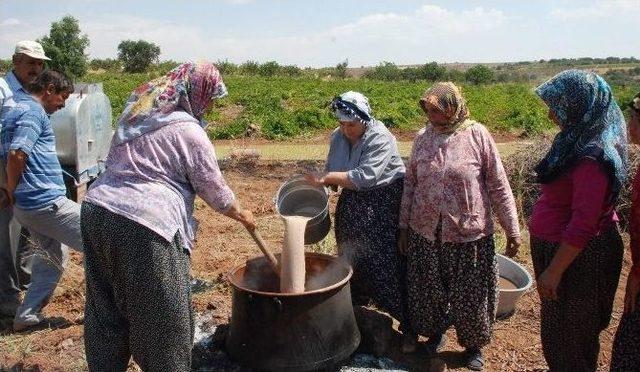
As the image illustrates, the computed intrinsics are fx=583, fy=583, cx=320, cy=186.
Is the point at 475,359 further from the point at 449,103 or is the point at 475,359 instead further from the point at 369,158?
the point at 449,103

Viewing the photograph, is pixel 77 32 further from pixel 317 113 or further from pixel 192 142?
pixel 192 142

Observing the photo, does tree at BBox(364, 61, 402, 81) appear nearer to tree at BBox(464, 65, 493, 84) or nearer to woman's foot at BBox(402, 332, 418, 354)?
tree at BBox(464, 65, 493, 84)

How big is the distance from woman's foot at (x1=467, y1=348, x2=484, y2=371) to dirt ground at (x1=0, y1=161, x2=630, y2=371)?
0.26 feet

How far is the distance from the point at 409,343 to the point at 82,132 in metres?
4.34

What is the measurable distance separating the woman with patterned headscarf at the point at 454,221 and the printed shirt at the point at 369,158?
181 millimetres

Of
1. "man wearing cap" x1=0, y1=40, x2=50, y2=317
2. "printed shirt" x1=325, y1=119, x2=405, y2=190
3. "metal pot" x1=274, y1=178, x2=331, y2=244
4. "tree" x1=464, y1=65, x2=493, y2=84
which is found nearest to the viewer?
"printed shirt" x1=325, y1=119, x2=405, y2=190

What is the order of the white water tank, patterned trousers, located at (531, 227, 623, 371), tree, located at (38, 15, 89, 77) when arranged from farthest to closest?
1. tree, located at (38, 15, 89, 77)
2. the white water tank
3. patterned trousers, located at (531, 227, 623, 371)

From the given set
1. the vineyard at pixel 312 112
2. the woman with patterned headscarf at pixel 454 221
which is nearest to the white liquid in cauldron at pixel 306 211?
the woman with patterned headscarf at pixel 454 221

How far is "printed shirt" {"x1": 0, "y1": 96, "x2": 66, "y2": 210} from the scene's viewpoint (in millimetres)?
3691

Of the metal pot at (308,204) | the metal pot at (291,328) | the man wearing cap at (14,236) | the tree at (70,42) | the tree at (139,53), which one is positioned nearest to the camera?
the metal pot at (291,328)

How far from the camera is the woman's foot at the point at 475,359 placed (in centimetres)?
370

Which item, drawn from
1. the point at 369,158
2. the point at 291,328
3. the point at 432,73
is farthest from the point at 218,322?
the point at 432,73

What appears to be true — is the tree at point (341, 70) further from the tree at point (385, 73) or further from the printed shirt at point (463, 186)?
the printed shirt at point (463, 186)

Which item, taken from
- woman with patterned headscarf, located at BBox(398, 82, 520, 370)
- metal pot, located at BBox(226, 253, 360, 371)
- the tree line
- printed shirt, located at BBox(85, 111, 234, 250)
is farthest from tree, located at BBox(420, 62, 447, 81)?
printed shirt, located at BBox(85, 111, 234, 250)
